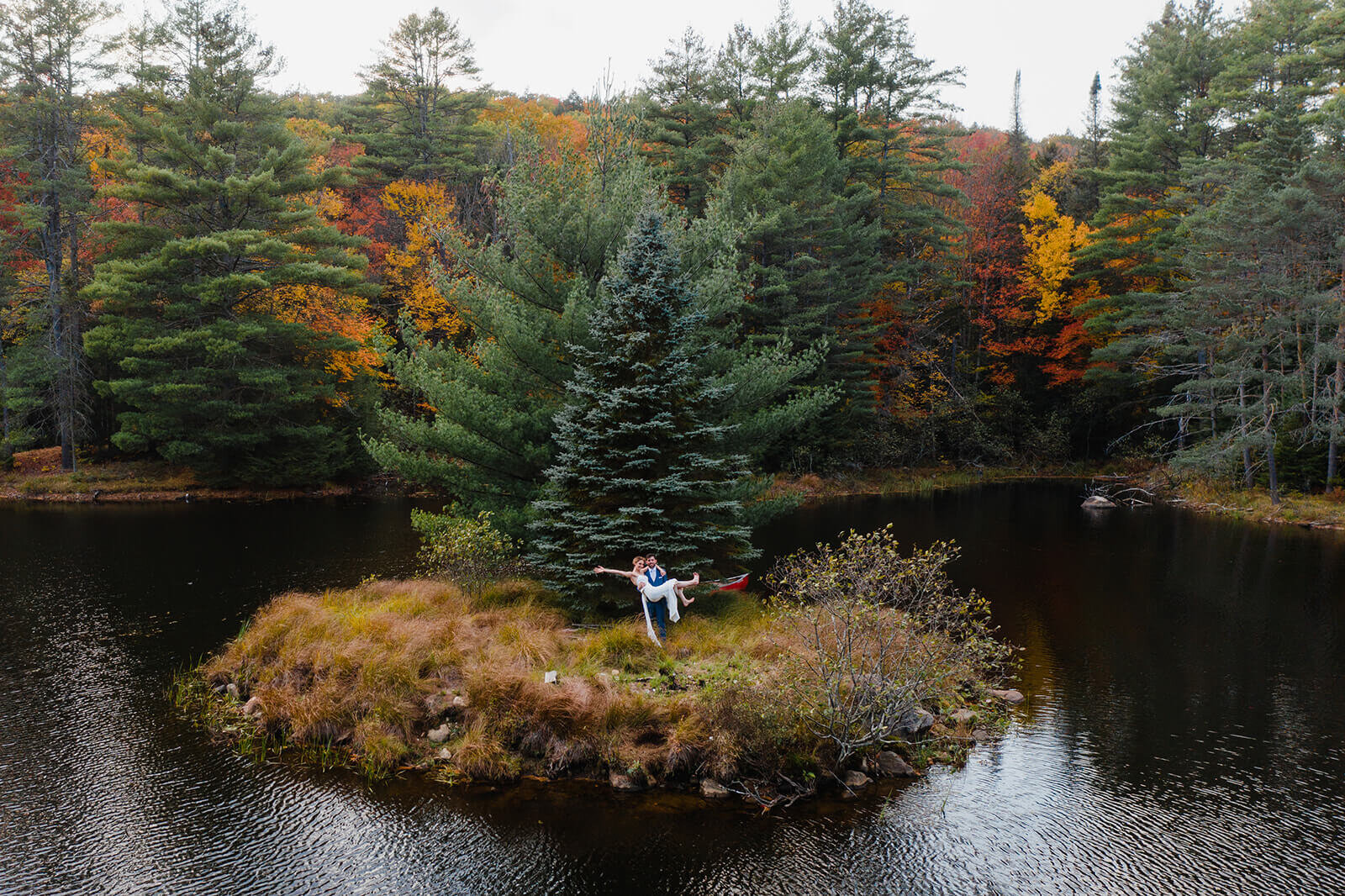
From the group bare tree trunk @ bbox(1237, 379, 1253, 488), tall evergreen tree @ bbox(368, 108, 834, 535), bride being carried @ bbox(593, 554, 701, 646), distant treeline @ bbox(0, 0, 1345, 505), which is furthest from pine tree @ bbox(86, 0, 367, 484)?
bare tree trunk @ bbox(1237, 379, 1253, 488)

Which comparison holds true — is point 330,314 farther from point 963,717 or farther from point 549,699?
point 963,717

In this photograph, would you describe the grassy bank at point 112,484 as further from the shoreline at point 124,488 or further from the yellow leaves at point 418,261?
the yellow leaves at point 418,261

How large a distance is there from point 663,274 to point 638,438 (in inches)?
102

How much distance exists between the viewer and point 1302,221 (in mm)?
22500

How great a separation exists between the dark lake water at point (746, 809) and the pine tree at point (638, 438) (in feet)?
14.5

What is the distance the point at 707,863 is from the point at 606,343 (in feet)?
25.0

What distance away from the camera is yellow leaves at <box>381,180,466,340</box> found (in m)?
30.2

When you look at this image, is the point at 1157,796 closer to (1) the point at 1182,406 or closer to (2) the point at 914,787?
(2) the point at 914,787

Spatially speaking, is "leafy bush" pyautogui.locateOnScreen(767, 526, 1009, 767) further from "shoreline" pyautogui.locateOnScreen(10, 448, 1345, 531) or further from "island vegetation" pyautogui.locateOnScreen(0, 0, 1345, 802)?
"shoreline" pyautogui.locateOnScreen(10, 448, 1345, 531)

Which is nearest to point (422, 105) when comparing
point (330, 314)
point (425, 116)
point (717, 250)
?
point (425, 116)

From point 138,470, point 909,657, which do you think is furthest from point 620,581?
point 138,470

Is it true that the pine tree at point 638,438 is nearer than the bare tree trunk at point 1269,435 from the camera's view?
Yes

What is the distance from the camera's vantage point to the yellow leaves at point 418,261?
3016cm

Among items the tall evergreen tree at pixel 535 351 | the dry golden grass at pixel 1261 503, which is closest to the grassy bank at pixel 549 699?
the tall evergreen tree at pixel 535 351
